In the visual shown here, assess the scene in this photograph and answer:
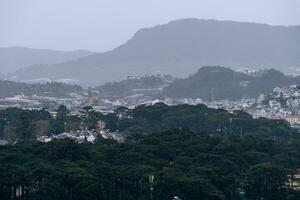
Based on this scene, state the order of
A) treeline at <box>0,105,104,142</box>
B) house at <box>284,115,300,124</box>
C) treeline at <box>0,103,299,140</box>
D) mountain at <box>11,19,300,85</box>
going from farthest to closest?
mountain at <box>11,19,300,85</box>
house at <box>284,115,300,124</box>
treeline at <box>0,103,299,140</box>
treeline at <box>0,105,104,142</box>

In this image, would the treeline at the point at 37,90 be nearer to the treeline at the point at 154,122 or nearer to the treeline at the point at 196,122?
the treeline at the point at 154,122

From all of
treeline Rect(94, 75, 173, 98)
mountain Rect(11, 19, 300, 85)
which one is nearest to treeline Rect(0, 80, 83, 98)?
treeline Rect(94, 75, 173, 98)

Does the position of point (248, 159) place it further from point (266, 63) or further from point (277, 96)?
point (266, 63)

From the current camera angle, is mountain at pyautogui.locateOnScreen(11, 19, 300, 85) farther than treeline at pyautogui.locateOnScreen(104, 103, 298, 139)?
Yes

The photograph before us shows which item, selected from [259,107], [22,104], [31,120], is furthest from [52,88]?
[31,120]

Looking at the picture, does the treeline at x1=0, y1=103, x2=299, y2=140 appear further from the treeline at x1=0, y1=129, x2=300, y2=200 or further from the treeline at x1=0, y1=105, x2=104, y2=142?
the treeline at x1=0, y1=129, x2=300, y2=200

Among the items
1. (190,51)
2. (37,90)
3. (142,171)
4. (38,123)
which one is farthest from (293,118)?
(190,51)

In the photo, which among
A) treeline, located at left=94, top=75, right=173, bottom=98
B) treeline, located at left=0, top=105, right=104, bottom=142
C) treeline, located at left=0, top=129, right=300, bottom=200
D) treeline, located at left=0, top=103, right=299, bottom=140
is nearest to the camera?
treeline, located at left=0, top=129, right=300, bottom=200
